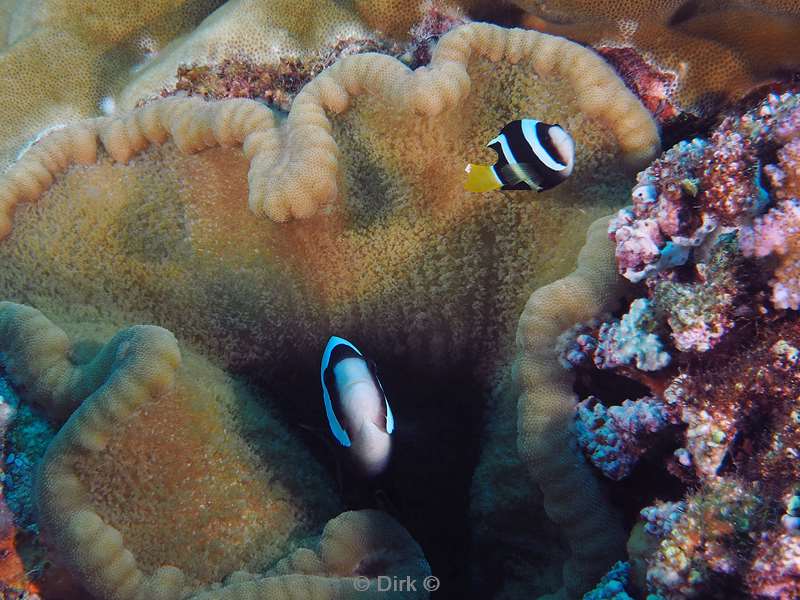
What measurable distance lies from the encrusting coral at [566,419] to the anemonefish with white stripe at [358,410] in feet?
1.53

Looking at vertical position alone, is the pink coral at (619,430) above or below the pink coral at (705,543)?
below

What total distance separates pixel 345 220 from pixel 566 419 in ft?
4.31

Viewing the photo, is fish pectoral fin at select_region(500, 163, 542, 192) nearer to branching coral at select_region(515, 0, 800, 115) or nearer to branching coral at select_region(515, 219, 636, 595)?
branching coral at select_region(515, 219, 636, 595)

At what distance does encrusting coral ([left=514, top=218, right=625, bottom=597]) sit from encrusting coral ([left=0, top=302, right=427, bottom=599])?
1.85ft

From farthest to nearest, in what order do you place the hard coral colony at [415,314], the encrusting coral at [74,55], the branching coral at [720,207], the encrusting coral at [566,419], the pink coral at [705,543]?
1. the encrusting coral at [74,55]
2. the encrusting coral at [566,419]
3. the hard coral colony at [415,314]
4. the branching coral at [720,207]
5. the pink coral at [705,543]

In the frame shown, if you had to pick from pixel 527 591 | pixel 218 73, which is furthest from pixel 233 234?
pixel 527 591

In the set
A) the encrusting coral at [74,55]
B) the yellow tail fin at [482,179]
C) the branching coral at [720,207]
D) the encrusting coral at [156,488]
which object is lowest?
the encrusting coral at [156,488]

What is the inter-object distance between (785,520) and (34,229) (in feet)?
10.4

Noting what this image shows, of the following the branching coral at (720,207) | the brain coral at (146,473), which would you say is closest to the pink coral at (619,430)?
the branching coral at (720,207)

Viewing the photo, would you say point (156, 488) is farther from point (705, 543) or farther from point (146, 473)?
point (705, 543)

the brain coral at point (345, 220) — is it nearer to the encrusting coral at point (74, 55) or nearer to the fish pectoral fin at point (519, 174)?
the fish pectoral fin at point (519, 174)

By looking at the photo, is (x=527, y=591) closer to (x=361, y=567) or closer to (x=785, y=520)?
(x=361, y=567)

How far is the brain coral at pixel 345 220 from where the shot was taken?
94.3 inches

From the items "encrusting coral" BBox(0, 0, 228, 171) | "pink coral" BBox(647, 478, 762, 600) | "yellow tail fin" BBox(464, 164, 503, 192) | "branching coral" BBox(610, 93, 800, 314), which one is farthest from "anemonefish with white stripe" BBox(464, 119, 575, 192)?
"encrusting coral" BBox(0, 0, 228, 171)
